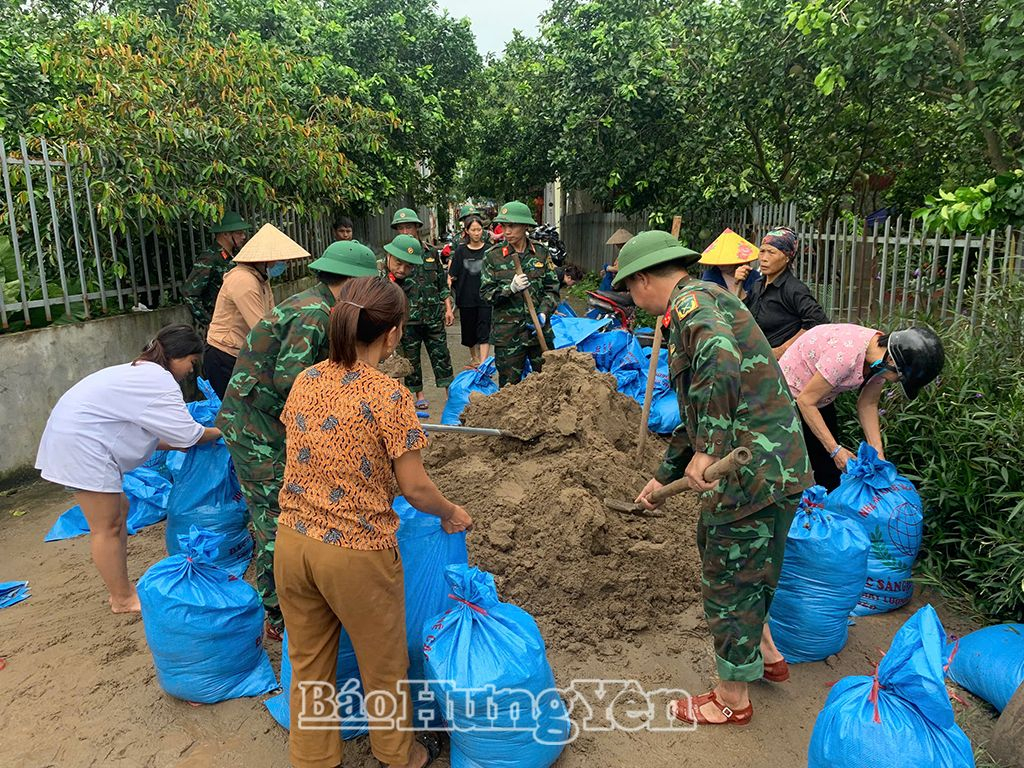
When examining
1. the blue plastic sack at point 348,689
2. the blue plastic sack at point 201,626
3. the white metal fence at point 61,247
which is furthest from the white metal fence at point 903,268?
the white metal fence at point 61,247

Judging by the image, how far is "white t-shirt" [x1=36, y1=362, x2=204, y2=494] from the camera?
2.99 m

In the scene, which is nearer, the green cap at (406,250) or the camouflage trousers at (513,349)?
the green cap at (406,250)

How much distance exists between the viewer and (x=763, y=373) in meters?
2.33

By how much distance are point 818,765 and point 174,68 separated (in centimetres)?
676

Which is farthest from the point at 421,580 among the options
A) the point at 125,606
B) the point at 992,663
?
the point at 992,663

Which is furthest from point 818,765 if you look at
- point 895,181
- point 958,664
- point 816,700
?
point 895,181

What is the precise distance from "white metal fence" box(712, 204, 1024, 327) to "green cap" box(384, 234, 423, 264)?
349 centimetres

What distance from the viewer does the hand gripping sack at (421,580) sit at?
2.33 m

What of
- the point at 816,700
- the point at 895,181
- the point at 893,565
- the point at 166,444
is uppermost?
the point at 895,181

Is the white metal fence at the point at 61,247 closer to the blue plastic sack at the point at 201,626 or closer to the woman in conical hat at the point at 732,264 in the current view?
the blue plastic sack at the point at 201,626

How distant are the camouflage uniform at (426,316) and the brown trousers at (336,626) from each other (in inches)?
168

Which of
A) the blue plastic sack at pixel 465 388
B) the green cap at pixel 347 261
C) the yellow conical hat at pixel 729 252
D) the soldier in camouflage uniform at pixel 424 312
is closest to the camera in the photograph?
the green cap at pixel 347 261

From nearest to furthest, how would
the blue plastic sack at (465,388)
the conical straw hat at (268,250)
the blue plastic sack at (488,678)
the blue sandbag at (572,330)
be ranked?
1. the blue plastic sack at (488,678)
2. the conical straw hat at (268,250)
3. the blue plastic sack at (465,388)
4. the blue sandbag at (572,330)

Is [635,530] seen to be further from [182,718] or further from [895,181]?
[895,181]
